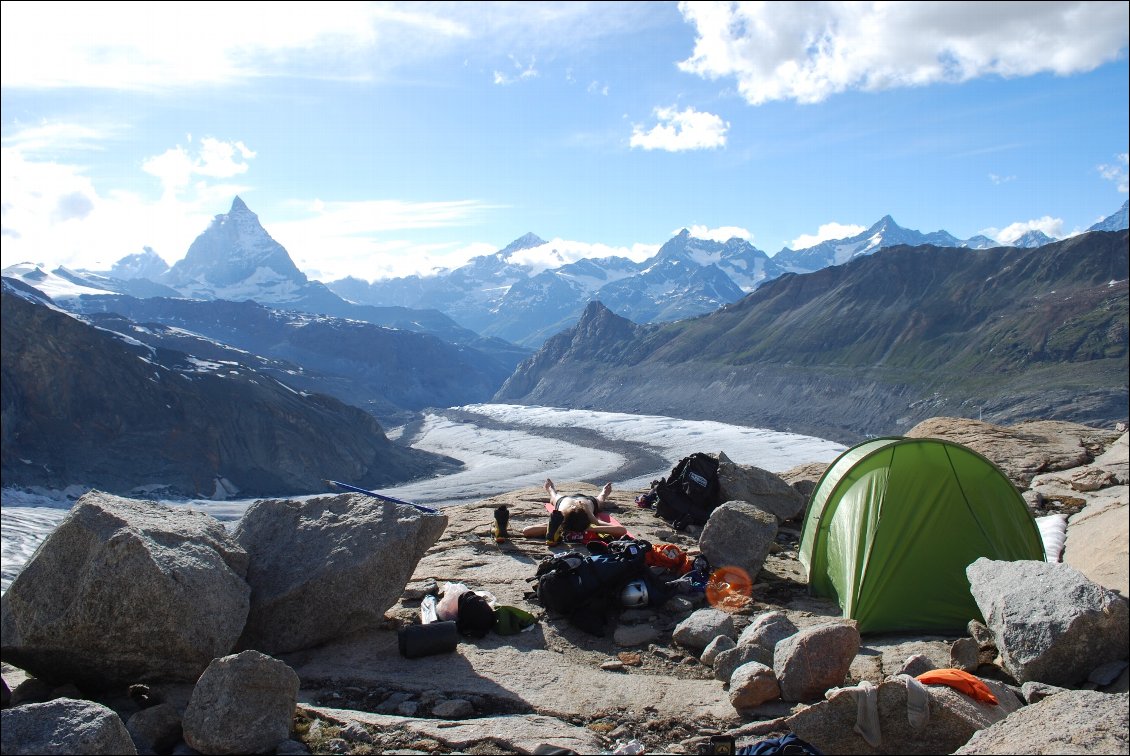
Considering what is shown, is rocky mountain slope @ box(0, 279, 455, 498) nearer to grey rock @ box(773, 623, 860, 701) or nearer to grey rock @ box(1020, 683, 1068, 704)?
grey rock @ box(773, 623, 860, 701)

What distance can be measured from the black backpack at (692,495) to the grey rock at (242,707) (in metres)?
9.78

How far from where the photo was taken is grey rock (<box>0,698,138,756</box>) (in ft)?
15.8

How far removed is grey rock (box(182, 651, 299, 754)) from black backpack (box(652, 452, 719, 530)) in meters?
9.78

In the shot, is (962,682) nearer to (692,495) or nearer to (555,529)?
(555,529)

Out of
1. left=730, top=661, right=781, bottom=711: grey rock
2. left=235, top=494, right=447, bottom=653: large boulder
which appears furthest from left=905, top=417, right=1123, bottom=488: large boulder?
left=235, top=494, right=447, bottom=653: large boulder

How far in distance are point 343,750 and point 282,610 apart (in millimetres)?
2844

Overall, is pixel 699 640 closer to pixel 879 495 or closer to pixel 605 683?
pixel 605 683

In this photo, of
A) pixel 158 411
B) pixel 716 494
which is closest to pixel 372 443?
pixel 158 411

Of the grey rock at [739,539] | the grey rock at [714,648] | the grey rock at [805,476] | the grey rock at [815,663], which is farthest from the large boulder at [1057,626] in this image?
the grey rock at [805,476]

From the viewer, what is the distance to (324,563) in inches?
332

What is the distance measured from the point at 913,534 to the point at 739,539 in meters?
2.44

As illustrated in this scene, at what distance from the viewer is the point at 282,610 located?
8141mm

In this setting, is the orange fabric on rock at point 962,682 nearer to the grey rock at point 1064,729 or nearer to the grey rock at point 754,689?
the grey rock at point 1064,729

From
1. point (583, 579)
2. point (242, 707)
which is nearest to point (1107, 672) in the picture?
point (583, 579)
